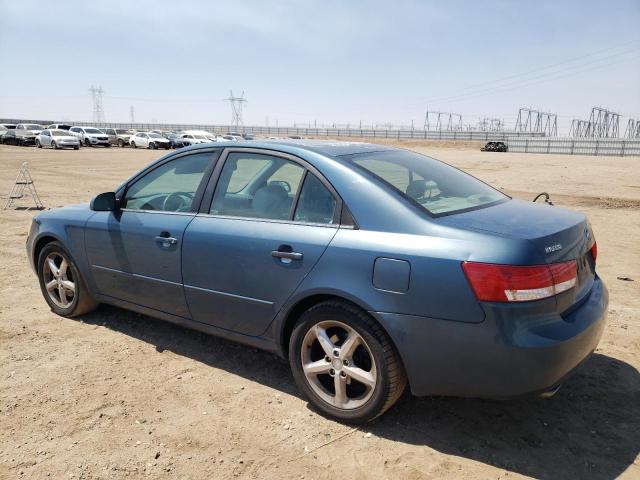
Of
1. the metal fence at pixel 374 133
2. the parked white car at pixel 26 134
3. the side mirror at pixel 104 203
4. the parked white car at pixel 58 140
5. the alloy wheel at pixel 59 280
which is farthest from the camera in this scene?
the metal fence at pixel 374 133

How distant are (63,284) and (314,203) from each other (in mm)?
2806

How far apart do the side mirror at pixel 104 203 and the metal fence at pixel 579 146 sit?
5057cm

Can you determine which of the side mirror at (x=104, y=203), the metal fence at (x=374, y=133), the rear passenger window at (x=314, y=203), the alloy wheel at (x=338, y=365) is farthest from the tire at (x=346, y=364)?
the metal fence at (x=374, y=133)

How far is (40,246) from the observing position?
15.8 ft

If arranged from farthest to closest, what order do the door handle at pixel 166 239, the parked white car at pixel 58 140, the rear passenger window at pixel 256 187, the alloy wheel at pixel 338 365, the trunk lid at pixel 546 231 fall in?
the parked white car at pixel 58 140, the door handle at pixel 166 239, the rear passenger window at pixel 256 187, the alloy wheel at pixel 338 365, the trunk lid at pixel 546 231

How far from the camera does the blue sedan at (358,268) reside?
8.23 ft

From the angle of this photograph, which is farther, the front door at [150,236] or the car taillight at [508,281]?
the front door at [150,236]

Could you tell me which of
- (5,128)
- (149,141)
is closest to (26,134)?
(5,128)

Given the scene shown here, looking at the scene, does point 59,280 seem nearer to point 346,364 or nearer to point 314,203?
point 314,203

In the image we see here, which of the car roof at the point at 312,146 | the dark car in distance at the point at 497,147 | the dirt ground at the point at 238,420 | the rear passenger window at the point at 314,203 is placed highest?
the car roof at the point at 312,146

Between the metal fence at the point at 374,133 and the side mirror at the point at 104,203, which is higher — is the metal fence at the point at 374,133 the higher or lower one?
the lower one

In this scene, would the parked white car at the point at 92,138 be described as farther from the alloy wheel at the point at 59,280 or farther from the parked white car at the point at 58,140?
the alloy wheel at the point at 59,280

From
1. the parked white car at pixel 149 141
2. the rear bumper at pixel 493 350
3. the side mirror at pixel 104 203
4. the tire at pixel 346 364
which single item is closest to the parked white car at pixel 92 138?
the parked white car at pixel 149 141

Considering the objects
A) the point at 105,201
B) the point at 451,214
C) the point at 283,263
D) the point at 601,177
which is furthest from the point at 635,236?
the point at 601,177
